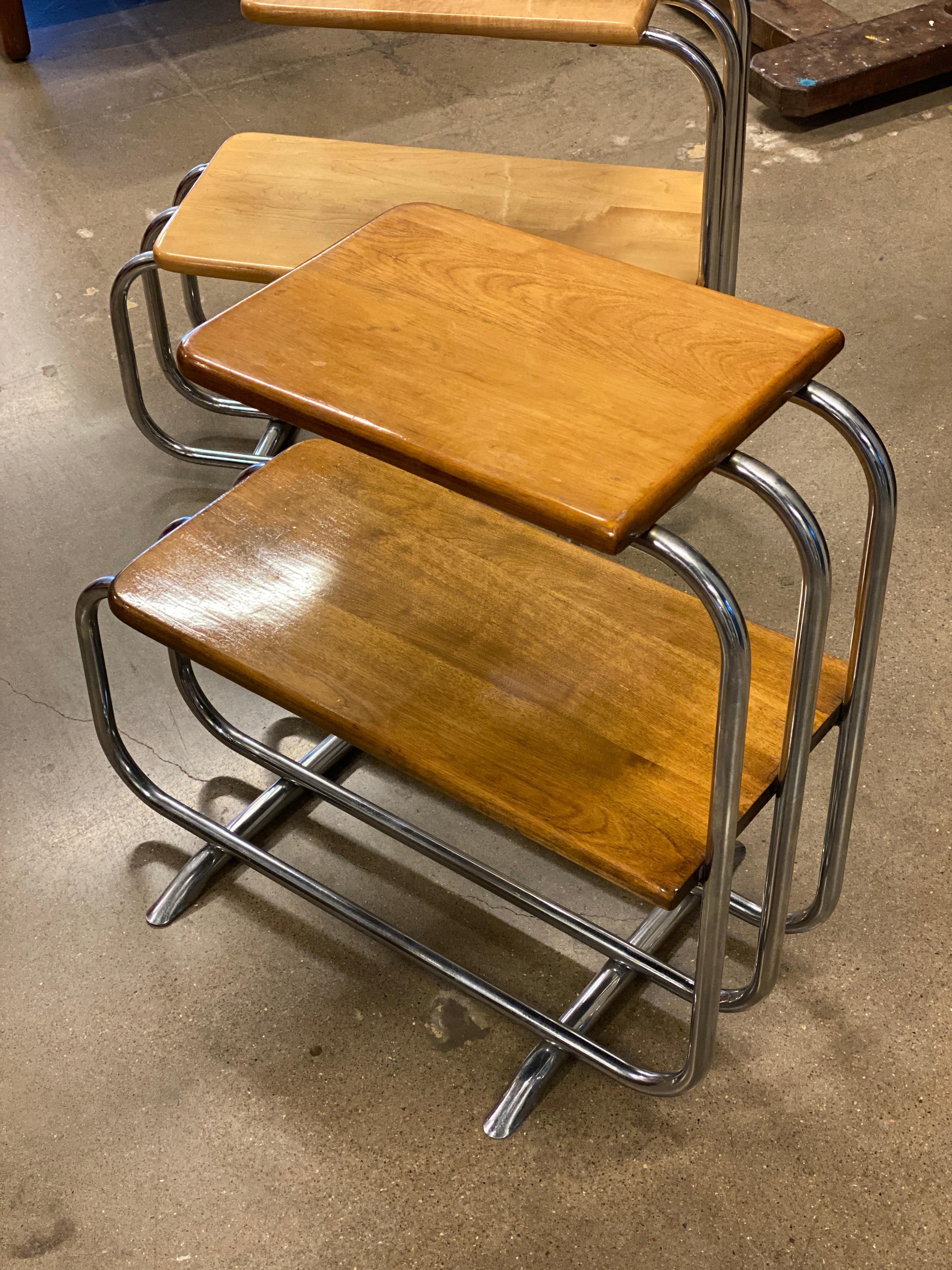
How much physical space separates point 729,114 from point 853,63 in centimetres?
154

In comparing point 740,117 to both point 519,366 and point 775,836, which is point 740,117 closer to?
point 519,366

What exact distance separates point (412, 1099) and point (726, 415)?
848 mm

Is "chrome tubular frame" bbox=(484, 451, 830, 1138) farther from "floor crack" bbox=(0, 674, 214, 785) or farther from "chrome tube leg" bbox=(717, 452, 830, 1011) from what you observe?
"floor crack" bbox=(0, 674, 214, 785)

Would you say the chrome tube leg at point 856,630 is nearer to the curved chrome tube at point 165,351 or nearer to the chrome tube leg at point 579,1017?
the chrome tube leg at point 579,1017

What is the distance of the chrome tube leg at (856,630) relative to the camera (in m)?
0.96

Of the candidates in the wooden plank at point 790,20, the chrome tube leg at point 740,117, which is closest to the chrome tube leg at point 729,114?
the chrome tube leg at point 740,117

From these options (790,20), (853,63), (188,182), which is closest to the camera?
(188,182)

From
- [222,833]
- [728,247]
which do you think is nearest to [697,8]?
[728,247]

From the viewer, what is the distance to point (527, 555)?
4.46 feet

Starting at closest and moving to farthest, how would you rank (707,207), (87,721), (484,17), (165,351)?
(484,17) → (707,207) → (87,721) → (165,351)

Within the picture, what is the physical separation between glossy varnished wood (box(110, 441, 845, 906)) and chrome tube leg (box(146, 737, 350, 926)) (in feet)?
1.29

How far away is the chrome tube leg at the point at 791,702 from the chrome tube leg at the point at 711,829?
0.06 metres

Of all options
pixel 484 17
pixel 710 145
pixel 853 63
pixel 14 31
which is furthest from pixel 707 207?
pixel 14 31

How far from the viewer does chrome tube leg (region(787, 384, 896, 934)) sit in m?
0.96
